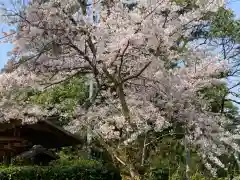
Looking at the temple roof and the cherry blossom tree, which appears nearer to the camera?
the cherry blossom tree

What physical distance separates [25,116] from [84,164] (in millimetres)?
2749

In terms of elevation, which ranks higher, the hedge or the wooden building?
the wooden building

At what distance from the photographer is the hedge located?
31.1 ft

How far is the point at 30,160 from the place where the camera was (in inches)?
504

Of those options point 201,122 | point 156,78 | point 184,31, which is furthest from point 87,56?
point 201,122

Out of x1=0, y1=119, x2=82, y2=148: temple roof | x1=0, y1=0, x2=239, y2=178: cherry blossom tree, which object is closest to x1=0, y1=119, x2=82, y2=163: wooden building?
x1=0, y1=119, x2=82, y2=148: temple roof

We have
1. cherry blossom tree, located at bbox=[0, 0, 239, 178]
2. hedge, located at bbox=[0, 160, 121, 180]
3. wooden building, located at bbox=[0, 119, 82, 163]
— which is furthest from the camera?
wooden building, located at bbox=[0, 119, 82, 163]

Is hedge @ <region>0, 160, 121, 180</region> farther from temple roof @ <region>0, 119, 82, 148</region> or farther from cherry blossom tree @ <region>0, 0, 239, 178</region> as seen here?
cherry blossom tree @ <region>0, 0, 239, 178</region>

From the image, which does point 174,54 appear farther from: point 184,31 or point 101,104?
point 101,104

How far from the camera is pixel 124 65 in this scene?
8.27 meters

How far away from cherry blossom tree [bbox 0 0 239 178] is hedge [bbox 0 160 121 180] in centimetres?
141

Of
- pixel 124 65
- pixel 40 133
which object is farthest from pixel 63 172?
pixel 124 65

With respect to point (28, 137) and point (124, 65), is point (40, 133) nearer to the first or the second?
point (28, 137)

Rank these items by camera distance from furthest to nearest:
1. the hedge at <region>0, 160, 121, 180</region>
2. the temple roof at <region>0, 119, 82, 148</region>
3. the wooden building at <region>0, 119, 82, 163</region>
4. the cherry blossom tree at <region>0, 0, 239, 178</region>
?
1. the wooden building at <region>0, 119, 82, 163</region>
2. the temple roof at <region>0, 119, 82, 148</region>
3. the hedge at <region>0, 160, 121, 180</region>
4. the cherry blossom tree at <region>0, 0, 239, 178</region>
